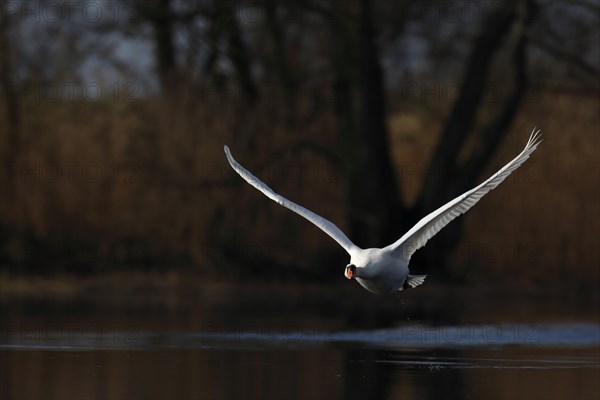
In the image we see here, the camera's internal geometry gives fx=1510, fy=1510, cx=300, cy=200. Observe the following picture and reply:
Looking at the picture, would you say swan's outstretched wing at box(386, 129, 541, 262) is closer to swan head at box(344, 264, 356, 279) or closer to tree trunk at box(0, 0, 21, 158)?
swan head at box(344, 264, 356, 279)

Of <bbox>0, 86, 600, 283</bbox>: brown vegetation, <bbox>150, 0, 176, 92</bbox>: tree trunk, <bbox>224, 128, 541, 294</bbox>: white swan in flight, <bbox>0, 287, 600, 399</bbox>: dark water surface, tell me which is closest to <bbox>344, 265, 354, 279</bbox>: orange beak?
<bbox>224, 128, 541, 294</bbox>: white swan in flight

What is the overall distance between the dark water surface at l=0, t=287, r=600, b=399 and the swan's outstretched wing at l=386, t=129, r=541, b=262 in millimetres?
1061

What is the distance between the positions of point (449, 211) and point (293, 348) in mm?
2275

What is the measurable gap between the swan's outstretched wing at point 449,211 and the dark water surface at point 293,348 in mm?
1061

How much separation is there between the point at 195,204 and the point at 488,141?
16.4 feet

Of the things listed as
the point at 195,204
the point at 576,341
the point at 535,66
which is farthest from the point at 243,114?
the point at 576,341

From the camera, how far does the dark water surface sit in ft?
38.8

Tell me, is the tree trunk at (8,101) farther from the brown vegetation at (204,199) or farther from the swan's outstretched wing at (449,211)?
the swan's outstretched wing at (449,211)

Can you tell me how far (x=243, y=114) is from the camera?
76.9 feet

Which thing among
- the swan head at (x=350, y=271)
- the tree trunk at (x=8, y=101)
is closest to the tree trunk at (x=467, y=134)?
the tree trunk at (x=8, y=101)

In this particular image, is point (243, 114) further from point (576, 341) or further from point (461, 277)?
point (576, 341)

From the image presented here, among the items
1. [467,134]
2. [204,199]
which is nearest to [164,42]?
[204,199]

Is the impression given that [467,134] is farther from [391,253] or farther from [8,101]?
[391,253]

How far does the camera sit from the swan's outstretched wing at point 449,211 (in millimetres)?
13306
